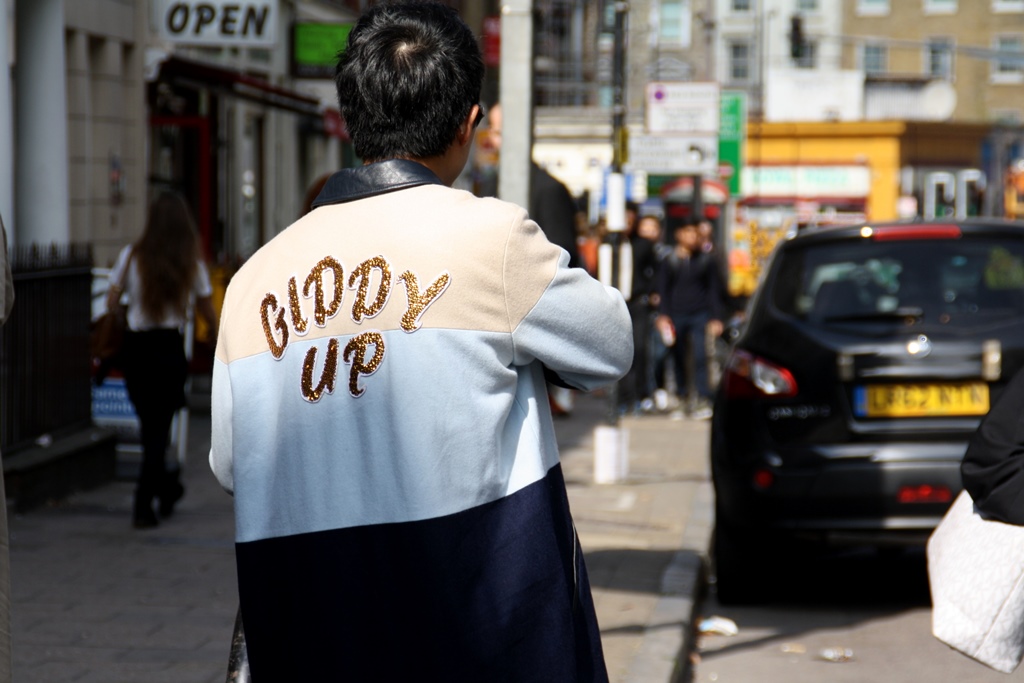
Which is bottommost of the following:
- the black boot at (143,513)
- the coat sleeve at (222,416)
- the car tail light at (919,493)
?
the black boot at (143,513)

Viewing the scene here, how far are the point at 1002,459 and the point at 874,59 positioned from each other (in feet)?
245

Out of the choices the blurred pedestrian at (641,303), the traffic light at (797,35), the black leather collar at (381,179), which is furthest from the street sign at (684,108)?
the traffic light at (797,35)

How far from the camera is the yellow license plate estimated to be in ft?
22.4

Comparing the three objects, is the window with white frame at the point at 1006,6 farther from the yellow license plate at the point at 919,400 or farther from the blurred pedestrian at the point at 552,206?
the yellow license plate at the point at 919,400

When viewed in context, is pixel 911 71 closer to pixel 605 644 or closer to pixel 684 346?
pixel 684 346

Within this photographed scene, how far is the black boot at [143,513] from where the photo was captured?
27.5 feet

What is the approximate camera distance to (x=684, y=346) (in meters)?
16.9

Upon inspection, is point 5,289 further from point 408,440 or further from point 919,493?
point 919,493

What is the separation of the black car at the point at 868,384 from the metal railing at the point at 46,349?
12.7 feet

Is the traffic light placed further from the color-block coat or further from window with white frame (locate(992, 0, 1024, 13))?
window with white frame (locate(992, 0, 1024, 13))

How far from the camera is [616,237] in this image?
469 inches

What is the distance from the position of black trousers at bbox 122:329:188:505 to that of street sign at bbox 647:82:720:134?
7.25 meters

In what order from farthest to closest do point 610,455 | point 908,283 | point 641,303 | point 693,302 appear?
point 693,302 → point 641,303 → point 610,455 → point 908,283

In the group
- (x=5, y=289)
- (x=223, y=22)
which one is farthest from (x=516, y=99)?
(x=223, y=22)
